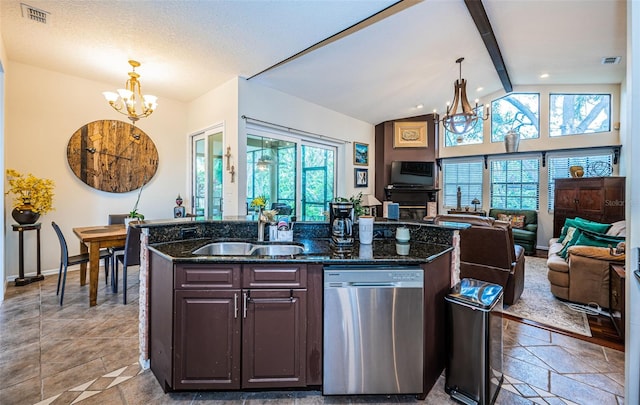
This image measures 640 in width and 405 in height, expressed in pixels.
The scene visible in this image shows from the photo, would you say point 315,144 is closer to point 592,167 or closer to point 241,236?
point 241,236

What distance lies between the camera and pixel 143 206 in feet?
15.7

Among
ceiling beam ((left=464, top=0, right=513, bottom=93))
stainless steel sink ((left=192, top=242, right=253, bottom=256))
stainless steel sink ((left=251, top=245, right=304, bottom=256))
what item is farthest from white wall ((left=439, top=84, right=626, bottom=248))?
stainless steel sink ((left=192, top=242, right=253, bottom=256))

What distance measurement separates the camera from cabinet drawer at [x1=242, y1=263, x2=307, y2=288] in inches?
66.2

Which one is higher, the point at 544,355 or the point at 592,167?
the point at 592,167

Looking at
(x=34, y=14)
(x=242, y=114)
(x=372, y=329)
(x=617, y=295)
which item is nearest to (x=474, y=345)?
(x=372, y=329)

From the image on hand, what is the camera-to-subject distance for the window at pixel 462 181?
7.08 metres

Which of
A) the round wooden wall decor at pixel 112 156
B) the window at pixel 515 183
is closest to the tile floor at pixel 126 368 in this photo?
the round wooden wall decor at pixel 112 156

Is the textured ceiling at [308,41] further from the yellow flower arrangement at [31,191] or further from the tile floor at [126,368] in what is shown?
the tile floor at [126,368]

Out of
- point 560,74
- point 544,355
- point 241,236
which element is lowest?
point 544,355

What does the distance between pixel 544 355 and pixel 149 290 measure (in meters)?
3.14

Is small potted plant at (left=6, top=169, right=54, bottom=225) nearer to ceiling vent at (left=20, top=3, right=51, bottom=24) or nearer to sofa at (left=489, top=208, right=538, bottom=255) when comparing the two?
ceiling vent at (left=20, top=3, right=51, bottom=24)

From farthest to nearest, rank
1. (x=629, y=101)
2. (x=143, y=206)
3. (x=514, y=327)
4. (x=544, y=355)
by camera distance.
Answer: (x=143, y=206), (x=514, y=327), (x=544, y=355), (x=629, y=101)

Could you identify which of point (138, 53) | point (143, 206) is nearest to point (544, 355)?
point (138, 53)

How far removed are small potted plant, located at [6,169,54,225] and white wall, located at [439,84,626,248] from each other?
8018 millimetres
